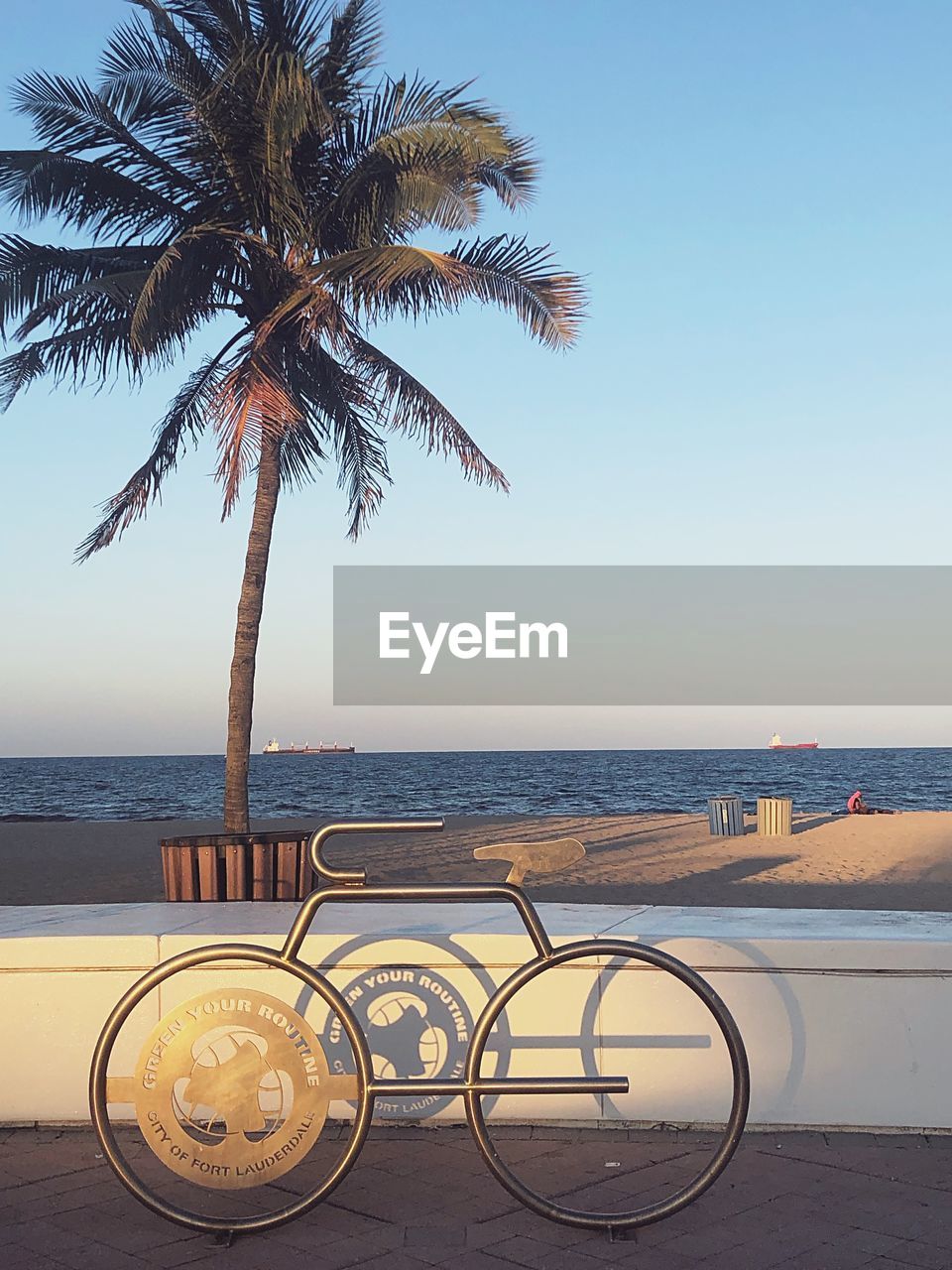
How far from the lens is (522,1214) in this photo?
351cm

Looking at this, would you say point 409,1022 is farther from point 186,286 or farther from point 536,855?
point 186,286

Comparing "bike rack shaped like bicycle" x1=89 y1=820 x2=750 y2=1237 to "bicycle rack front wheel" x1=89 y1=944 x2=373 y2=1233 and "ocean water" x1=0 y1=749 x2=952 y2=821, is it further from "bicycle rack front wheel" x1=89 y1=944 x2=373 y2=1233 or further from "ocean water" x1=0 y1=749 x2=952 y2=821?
"ocean water" x1=0 y1=749 x2=952 y2=821

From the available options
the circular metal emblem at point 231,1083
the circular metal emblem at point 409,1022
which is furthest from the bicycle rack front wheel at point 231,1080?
the circular metal emblem at point 409,1022

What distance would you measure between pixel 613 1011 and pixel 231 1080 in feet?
4.10

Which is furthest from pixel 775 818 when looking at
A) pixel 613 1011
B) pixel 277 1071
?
pixel 277 1071

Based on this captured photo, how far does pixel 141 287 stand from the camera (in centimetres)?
1298

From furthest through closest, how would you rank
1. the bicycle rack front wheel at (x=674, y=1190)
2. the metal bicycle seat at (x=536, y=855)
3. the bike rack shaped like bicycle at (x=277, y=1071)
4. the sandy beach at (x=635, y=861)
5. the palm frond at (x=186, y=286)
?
the sandy beach at (x=635, y=861) → the palm frond at (x=186, y=286) → the metal bicycle seat at (x=536, y=855) → the bike rack shaped like bicycle at (x=277, y=1071) → the bicycle rack front wheel at (x=674, y=1190)

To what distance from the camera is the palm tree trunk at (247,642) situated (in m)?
13.1

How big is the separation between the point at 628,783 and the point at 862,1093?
231ft

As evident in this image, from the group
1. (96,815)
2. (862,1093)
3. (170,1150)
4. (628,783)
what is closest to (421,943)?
(170,1150)

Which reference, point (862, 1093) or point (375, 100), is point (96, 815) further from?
point (862, 1093)

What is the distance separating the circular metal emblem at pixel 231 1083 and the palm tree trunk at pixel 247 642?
9315mm

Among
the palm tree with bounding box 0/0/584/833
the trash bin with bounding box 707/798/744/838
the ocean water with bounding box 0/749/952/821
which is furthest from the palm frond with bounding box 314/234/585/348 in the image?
the ocean water with bounding box 0/749/952/821

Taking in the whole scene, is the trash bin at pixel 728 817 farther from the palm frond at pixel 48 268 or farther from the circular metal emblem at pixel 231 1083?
the circular metal emblem at pixel 231 1083
